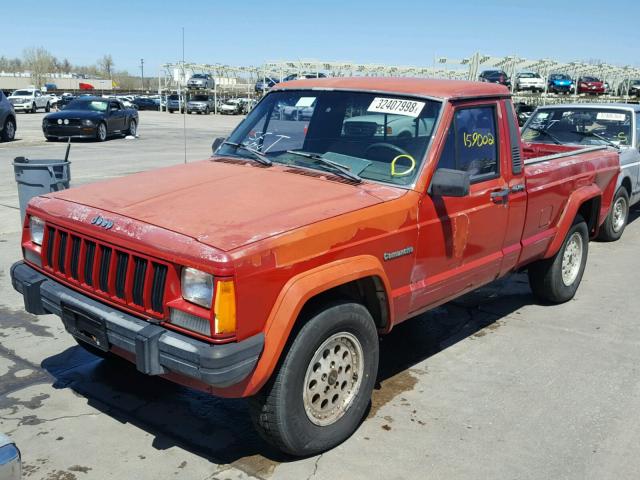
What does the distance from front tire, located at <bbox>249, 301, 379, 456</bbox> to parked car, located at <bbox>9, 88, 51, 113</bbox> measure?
43354mm

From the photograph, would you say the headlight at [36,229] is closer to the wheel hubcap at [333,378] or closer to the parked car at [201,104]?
the wheel hubcap at [333,378]

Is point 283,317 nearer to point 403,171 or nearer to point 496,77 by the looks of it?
point 403,171

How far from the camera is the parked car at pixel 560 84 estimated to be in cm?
4275

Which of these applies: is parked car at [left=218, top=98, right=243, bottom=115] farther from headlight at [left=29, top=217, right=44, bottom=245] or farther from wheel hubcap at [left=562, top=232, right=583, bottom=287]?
headlight at [left=29, top=217, right=44, bottom=245]

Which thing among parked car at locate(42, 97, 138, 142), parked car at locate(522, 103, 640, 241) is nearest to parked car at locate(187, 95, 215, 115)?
parked car at locate(42, 97, 138, 142)

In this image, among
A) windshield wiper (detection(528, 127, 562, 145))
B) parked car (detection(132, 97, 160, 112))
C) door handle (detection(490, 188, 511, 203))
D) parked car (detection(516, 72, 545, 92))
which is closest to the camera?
door handle (detection(490, 188, 511, 203))

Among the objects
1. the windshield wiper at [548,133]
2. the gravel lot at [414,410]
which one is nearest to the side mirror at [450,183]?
the gravel lot at [414,410]

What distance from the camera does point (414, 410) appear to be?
4.09 m

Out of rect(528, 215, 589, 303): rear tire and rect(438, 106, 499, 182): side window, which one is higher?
rect(438, 106, 499, 182): side window

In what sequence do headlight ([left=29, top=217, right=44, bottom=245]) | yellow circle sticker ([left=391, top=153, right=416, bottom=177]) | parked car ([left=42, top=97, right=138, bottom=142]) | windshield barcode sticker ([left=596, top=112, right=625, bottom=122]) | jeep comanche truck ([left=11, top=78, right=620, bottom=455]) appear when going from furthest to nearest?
parked car ([left=42, top=97, right=138, bottom=142]) → windshield barcode sticker ([left=596, top=112, right=625, bottom=122]) → yellow circle sticker ([left=391, top=153, right=416, bottom=177]) → headlight ([left=29, top=217, right=44, bottom=245]) → jeep comanche truck ([left=11, top=78, right=620, bottom=455])

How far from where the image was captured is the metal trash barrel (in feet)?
22.6

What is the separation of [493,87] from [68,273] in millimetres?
3260

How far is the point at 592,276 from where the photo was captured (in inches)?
290

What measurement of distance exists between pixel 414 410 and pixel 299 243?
1.57 metres
